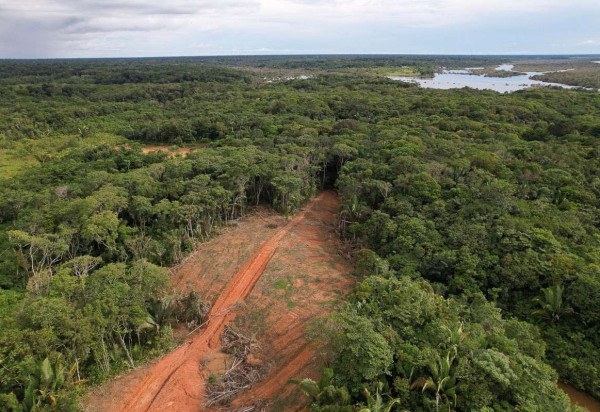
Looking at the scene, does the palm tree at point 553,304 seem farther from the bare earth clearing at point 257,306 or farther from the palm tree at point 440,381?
the bare earth clearing at point 257,306

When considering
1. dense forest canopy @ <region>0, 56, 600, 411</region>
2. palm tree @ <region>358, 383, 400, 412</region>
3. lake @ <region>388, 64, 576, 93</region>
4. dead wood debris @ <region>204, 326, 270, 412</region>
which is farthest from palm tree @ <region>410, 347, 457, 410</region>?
lake @ <region>388, 64, 576, 93</region>

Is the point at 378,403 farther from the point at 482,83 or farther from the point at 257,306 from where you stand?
the point at 482,83

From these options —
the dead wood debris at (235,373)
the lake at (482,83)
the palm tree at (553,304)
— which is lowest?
the dead wood debris at (235,373)

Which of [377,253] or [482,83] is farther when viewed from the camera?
[482,83]

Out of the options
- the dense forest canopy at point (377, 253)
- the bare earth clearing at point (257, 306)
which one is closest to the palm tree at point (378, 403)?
the dense forest canopy at point (377, 253)

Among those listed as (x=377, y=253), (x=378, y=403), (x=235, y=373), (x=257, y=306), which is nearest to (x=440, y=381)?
(x=378, y=403)

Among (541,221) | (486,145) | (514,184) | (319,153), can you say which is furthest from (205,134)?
(541,221)
